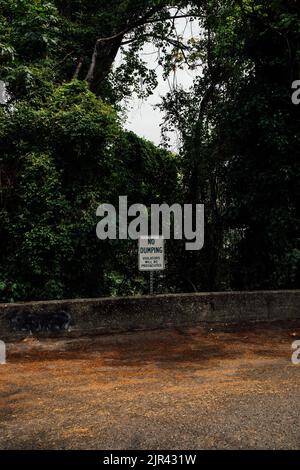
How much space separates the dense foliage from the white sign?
1472mm

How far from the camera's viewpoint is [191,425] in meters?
3.01

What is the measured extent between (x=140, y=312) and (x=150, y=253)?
0.98m

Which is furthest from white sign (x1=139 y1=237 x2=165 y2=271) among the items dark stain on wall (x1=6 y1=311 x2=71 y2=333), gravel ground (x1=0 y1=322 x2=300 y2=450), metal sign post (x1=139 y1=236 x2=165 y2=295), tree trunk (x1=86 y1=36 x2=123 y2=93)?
tree trunk (x1=86 y1=36 x2=123 y2=93)

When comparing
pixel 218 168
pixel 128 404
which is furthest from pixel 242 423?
pixel 218 168

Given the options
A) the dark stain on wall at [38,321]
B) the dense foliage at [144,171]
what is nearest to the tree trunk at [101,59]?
the dense foliage at [144,171]

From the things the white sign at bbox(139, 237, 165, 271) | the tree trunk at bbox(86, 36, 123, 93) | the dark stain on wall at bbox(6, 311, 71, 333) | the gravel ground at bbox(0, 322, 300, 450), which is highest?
the tree trunk at bbox(86, 36, 123, 93)

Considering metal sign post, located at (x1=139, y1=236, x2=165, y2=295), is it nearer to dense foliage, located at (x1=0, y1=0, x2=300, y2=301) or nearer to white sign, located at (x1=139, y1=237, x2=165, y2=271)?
white sign, located at (x1=139, y1=237, x2=165, y2=271)

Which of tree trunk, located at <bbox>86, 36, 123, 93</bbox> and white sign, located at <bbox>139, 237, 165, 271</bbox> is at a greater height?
tree trunk, located at <bbox>86, 36, 123, 93</bbox>

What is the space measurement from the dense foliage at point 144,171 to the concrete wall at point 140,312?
3.25 ft

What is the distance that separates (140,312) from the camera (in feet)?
21.1

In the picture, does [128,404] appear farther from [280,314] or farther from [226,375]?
[280,314]

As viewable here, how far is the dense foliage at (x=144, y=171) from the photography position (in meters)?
7.19

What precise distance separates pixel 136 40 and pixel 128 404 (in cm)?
1541

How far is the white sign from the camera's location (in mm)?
6402
